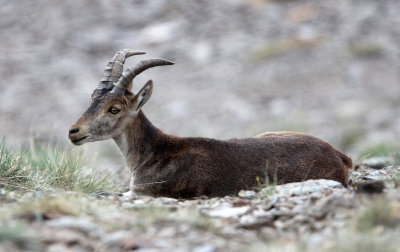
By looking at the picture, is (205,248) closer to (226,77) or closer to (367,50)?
(226,77)

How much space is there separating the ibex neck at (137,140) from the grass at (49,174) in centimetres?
55

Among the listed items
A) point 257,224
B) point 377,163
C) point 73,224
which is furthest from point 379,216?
point 377,163

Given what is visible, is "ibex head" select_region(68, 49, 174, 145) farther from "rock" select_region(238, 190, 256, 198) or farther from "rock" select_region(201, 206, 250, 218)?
"rock" select_region(201, 206, 250, 218)

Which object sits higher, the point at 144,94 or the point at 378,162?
the point at 144,94

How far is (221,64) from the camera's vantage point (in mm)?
20859

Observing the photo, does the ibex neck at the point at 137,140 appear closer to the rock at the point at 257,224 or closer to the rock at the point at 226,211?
the rock at the point at 226,211

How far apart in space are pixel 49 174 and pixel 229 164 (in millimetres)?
2350

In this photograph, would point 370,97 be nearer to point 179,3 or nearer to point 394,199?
point 179,3

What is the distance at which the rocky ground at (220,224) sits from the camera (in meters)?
4.49

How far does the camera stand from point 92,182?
8.07m

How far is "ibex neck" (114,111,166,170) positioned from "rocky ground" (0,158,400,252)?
1.75m

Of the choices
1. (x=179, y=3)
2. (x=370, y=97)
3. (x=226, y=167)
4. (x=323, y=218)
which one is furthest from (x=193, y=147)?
(x=179, y=3)

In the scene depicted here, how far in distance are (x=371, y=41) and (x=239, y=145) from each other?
13810 mm

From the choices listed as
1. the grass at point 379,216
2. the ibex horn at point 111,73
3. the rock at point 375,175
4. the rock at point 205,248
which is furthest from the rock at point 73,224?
the rock at point 375,175
